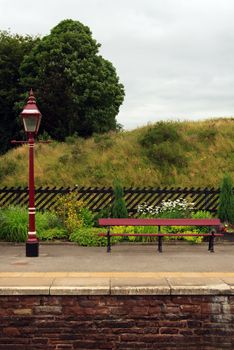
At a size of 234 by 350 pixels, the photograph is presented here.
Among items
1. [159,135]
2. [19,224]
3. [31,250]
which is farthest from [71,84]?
[31,250]

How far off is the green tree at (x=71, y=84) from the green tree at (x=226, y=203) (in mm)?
22413

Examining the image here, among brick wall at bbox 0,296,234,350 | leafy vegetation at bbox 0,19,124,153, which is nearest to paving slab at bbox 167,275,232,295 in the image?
brick wall at bbox 0,296,234,350

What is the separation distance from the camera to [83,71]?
36.2 meters

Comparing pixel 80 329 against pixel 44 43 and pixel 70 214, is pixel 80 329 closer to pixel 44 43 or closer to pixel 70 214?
pixel 70 214

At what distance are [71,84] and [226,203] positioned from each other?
82.1 feet

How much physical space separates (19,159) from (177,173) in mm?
9444

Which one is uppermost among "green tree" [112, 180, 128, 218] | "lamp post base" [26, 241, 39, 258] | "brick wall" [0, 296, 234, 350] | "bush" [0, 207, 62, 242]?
"green tree" [112, 180, 128, 218]

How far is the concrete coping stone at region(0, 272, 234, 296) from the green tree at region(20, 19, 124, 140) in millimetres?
27749

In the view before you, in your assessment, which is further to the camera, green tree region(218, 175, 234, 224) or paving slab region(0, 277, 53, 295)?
green tree region(218, 175, 234, 224)

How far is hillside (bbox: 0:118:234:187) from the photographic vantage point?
23297mm

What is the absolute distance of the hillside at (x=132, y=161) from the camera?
23.3 meters

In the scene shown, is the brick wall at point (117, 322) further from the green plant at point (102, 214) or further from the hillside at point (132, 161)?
the hillside at point (132, 161)

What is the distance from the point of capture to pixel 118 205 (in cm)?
1341

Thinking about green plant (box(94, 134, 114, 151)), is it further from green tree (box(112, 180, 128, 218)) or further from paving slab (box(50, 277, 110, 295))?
paving slab (box(50, 277, 110, 295))
